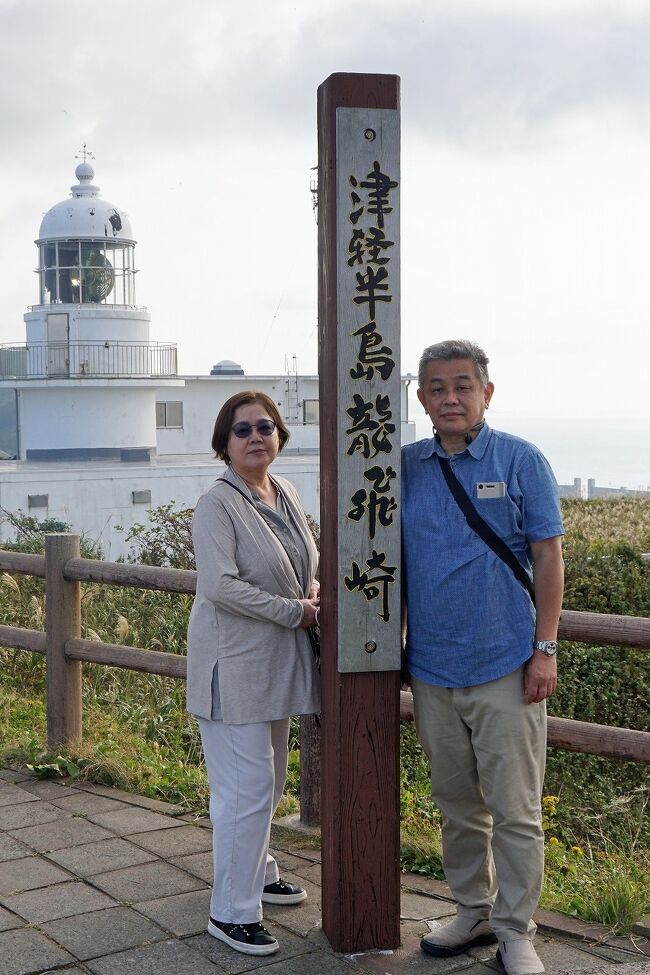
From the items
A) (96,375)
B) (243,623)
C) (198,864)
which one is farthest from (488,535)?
(96,375)

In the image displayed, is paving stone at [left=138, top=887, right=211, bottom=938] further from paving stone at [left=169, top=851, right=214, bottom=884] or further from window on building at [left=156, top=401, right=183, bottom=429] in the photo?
window on building at [left=156, top=401, right=183, bottom=429]

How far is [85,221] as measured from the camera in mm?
26938

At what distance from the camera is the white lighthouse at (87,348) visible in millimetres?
27281

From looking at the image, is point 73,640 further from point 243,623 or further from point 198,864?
point 243,623

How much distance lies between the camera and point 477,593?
9.87 ft

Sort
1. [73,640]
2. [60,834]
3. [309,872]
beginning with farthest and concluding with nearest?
1. [73,640]
2. [60,834]
3. [309,872]

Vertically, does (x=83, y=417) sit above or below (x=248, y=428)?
above

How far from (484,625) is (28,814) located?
7.89 ft

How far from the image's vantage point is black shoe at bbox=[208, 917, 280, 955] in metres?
3.19

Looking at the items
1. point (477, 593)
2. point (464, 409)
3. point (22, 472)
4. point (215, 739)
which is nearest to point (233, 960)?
point (215, 739)

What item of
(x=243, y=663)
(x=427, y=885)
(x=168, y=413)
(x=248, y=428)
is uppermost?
(x=168, y=413)

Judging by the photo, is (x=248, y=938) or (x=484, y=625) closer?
(x=484, y=625)

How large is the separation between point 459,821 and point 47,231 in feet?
85.2

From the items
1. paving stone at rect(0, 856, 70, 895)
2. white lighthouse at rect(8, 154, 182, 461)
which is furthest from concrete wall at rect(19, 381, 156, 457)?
paving stone at rect(0, 856, 70, 895)
